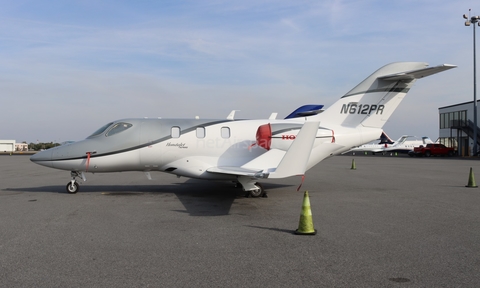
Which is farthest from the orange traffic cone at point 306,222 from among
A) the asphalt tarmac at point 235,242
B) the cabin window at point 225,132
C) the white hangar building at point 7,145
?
the white hangar building at point 7,145

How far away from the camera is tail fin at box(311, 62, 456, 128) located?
14.4 m

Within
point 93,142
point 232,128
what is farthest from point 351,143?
point 93,142

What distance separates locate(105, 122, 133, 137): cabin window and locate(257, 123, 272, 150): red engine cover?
444 centimetres

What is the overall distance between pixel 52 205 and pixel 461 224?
10337 mm

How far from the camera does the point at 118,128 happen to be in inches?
553

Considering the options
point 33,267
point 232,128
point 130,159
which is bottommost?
point 33,267

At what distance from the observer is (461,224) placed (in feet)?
29.0

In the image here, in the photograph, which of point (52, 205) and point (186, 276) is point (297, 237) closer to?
point (186, 276)

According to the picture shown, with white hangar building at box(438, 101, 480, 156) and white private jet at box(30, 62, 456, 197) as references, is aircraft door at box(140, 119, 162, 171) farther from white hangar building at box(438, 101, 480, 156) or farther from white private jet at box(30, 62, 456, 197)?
white hangar building at box(438, 101, 480, 156)

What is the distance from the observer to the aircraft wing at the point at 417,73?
12.1m

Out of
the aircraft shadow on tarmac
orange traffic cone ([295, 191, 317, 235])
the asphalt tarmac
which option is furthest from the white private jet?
orange traffic cone ([295, 191, 317, 235])

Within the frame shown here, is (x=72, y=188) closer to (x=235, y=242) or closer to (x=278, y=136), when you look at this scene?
(x=278, y=136)

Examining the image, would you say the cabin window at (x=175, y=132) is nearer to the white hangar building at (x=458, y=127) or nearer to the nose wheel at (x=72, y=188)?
the nose wheel at (x=72, y=188)

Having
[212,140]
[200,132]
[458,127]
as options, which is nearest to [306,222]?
[212,140]
